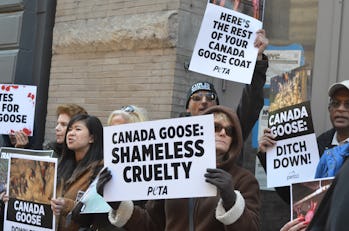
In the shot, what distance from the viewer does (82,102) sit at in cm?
742

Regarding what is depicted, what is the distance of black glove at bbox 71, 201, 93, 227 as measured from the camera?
4367 mm

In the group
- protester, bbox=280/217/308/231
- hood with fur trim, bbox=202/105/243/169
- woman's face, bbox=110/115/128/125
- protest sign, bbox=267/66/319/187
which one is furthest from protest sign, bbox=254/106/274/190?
protester, bbox=280/217/308/231

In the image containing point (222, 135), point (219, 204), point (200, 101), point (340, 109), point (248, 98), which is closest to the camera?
point (219, 204)

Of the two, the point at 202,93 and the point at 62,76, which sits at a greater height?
the point at 62,76

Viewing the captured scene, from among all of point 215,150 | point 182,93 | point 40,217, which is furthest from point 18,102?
point 215,150

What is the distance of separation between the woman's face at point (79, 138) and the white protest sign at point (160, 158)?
2.88ft

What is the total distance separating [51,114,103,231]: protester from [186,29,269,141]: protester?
0.70m

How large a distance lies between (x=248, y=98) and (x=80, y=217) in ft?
4.49

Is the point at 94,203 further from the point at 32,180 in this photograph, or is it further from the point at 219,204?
the point at 219,204

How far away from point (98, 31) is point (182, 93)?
1.30m

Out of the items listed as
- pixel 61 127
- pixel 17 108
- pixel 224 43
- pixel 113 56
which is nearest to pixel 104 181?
pixel 224 43

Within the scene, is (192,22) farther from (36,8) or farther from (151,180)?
(151,180)

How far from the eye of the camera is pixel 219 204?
3.42 m

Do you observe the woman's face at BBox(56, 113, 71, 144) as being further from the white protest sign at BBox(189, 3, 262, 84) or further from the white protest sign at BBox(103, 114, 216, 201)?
the white protest sign at BBox(103, 114, 216, 201)
